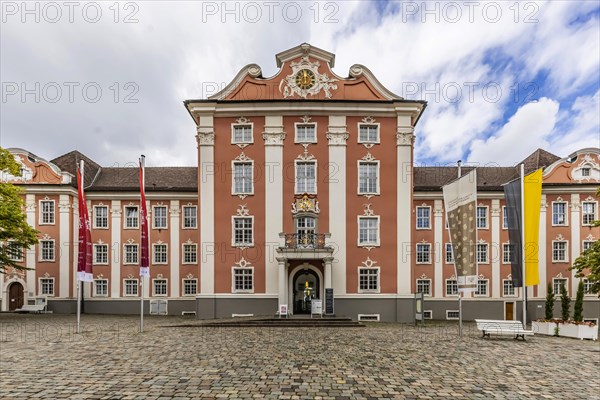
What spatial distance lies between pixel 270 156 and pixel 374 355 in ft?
56.4

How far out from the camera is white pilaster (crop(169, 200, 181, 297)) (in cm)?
3447

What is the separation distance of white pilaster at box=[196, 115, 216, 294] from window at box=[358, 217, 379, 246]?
932 cm

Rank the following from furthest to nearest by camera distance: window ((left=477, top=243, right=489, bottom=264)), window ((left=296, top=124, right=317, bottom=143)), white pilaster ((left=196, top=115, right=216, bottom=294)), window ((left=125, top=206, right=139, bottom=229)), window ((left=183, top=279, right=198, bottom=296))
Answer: window ((left=125, top=206, right=139, bottom=229)) → window ((left=477, top=243, right=489, bottom=264)) → window ((left=183, top=279, right=198, bottom=296)) → window ((left=296, top=124, right=317, bottom=143)) → white pilaster ((left=196, top=115, right=216, bottom=294))

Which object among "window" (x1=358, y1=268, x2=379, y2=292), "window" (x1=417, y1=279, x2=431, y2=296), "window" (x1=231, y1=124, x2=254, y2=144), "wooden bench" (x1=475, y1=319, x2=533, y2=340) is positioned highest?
"window" (x1=231, y1=124, x2=254, y2=144)

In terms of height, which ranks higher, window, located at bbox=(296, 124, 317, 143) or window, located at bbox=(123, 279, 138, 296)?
window, located at bbox=(296, 124, 317, 143)

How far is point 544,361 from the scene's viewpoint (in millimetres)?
13227

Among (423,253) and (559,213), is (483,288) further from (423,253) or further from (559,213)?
(559,213)

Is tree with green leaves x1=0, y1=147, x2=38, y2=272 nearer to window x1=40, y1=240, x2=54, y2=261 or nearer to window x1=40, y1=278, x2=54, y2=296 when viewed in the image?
window x1=40, y1=240, x2=54, y2=261

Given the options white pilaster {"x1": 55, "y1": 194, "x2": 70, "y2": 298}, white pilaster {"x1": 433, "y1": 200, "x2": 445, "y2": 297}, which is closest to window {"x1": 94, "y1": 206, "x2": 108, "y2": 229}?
white pilaster {"x1": 55, "y1": 194, "x2": 70, "y2": 298}

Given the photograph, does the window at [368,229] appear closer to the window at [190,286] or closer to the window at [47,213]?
the window at [190,286]

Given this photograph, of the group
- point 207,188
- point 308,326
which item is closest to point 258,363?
point 308,326

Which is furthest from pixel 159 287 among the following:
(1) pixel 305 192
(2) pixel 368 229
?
(2) pixel 368 229

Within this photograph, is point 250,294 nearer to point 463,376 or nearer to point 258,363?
point 258,363

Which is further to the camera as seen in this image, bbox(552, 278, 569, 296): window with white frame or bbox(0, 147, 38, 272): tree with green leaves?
bbox(552, 278, 569, 296): window with white frame
